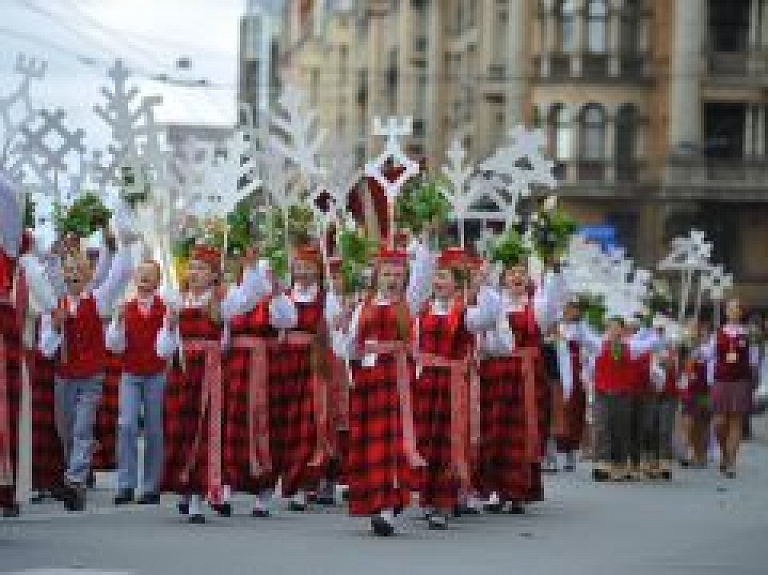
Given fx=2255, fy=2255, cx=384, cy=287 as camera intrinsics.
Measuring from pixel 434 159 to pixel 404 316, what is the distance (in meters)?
64.3

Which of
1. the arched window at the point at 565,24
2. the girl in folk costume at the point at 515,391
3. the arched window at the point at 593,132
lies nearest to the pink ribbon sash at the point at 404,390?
the girl in folk costume at the point at 515,391

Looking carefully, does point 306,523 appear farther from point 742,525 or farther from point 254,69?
point 254,69

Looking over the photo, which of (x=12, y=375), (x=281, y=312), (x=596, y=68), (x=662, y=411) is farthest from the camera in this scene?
(x=596, y=68)

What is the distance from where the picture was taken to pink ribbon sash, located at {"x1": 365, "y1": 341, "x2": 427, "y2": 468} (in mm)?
14820

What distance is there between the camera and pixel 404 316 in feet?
48.7

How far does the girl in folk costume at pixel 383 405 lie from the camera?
48.3ft

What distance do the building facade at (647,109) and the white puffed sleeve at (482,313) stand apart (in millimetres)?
49231

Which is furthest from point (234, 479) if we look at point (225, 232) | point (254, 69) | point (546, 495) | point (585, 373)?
point (254, 69)

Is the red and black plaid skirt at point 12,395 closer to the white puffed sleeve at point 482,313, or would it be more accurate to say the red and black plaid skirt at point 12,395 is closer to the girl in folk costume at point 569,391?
the white puffed sleeve at point 482,313

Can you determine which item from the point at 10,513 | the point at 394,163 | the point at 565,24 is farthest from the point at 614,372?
the point at 565,24

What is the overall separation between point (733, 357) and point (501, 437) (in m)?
8.43

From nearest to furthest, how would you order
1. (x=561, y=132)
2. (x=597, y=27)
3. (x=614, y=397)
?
(x=614, y=397), (x=597, y=27), (x=561, y=132)

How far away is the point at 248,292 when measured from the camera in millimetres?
15648

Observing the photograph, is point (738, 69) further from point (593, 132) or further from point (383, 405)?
point (383, 405)
